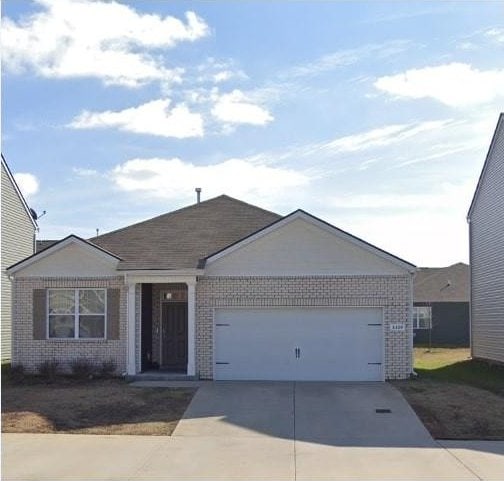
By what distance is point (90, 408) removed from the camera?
1502 cm

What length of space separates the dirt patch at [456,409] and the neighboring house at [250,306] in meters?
1.87

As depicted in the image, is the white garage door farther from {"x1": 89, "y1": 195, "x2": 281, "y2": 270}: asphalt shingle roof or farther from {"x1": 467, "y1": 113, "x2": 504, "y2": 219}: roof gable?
{"x1": 467, "y1": 113, "x2": 504, "y2": 219}: roof gable

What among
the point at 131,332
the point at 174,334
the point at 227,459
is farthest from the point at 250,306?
the point at 227,459

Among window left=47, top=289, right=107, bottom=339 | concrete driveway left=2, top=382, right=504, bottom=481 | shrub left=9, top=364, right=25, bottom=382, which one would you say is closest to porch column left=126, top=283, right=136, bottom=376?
window left=47, top=289, right=107, bottom=339

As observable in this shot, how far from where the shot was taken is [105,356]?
66.3ft

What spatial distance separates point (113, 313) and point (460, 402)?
9624 millimetres

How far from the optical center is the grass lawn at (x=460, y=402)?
522 inches

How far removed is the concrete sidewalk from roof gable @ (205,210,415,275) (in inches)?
302

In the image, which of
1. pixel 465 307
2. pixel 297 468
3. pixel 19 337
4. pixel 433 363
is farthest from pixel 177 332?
pixel 465 307

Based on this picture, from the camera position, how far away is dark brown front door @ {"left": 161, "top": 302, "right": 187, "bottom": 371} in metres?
22.2

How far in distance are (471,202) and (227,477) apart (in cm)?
2232

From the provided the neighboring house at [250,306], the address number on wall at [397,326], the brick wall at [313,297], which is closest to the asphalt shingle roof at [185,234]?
the neighboring house at [250,306]

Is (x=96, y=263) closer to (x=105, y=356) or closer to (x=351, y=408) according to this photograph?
(x=105, y=356)

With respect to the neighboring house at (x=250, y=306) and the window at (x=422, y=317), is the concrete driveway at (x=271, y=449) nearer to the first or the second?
the neighboring house at (x=250, y=306)
